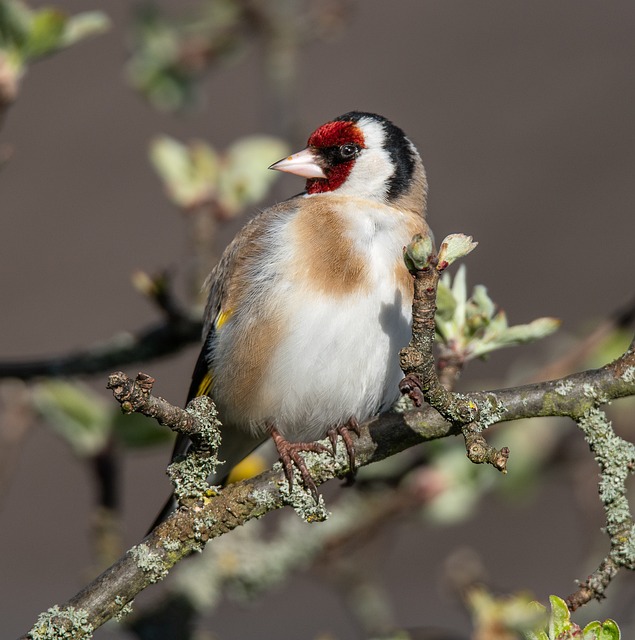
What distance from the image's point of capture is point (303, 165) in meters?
3.64

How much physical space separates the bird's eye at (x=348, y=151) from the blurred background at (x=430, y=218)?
6.17 ft

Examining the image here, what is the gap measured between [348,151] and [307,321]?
0.84 meters

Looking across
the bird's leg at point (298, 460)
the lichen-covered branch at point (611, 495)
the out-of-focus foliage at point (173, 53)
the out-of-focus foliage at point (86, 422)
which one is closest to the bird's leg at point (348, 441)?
the bird's leg at point (298, 460)

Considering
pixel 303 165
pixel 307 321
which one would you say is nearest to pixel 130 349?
pixel 307 321

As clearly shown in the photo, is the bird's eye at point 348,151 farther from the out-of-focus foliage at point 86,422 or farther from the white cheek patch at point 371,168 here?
the out-of-focus foliage at point 86,422

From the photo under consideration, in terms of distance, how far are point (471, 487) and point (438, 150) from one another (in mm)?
4477

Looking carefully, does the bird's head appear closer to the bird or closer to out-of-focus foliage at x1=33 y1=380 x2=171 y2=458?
the bird

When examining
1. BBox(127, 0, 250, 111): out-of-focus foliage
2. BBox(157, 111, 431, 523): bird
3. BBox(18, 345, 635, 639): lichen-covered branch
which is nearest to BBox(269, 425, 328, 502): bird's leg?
BBox(18, 345, 635, 639): lichen-covered branch

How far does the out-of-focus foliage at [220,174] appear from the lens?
3.53 metres

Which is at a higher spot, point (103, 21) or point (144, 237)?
point (103, 21)

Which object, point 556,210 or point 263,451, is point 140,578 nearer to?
point 263,451

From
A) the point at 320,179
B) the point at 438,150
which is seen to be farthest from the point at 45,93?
the point at 320,179

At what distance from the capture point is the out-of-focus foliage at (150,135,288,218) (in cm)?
353

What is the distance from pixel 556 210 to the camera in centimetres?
725
